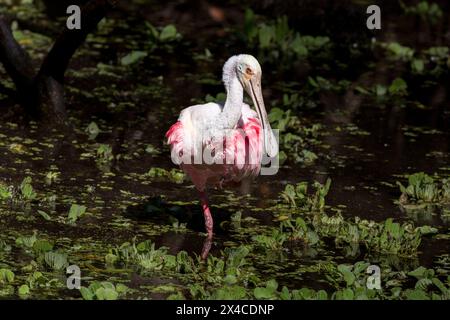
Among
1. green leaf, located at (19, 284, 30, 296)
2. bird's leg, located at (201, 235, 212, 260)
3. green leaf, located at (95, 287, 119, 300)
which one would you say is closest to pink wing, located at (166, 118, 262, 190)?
bird's leg, located at (201, 235, 212, 260)

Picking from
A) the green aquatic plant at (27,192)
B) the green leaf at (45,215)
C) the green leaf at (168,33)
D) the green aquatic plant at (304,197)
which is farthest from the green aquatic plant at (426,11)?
the green leaf at (45,215)

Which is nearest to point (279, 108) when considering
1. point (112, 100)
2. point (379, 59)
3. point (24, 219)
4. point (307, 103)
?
point (307, 103)

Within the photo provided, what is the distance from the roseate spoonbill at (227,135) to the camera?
858 centimetres

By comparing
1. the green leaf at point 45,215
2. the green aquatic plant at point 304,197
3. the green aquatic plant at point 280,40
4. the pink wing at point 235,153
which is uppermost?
the green aquatic plant at point 280,40

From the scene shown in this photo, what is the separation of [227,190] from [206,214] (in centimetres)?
99

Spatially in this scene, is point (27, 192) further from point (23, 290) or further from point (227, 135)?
point (23, 290)

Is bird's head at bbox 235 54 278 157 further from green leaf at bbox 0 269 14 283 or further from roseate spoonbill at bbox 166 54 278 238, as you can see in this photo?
green leaf at bbox 0 269 14 283

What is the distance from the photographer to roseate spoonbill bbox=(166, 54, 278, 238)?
8.58 metres

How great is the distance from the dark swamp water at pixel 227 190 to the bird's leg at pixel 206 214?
113mm

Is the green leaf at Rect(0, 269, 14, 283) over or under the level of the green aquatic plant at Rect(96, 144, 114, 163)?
under

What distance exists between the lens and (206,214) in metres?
8.91

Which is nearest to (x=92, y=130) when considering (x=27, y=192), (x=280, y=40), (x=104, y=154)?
(x=104, y=154)

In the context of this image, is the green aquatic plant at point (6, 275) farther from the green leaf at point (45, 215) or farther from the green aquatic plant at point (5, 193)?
the green aquatic plant at point (5, 193)
